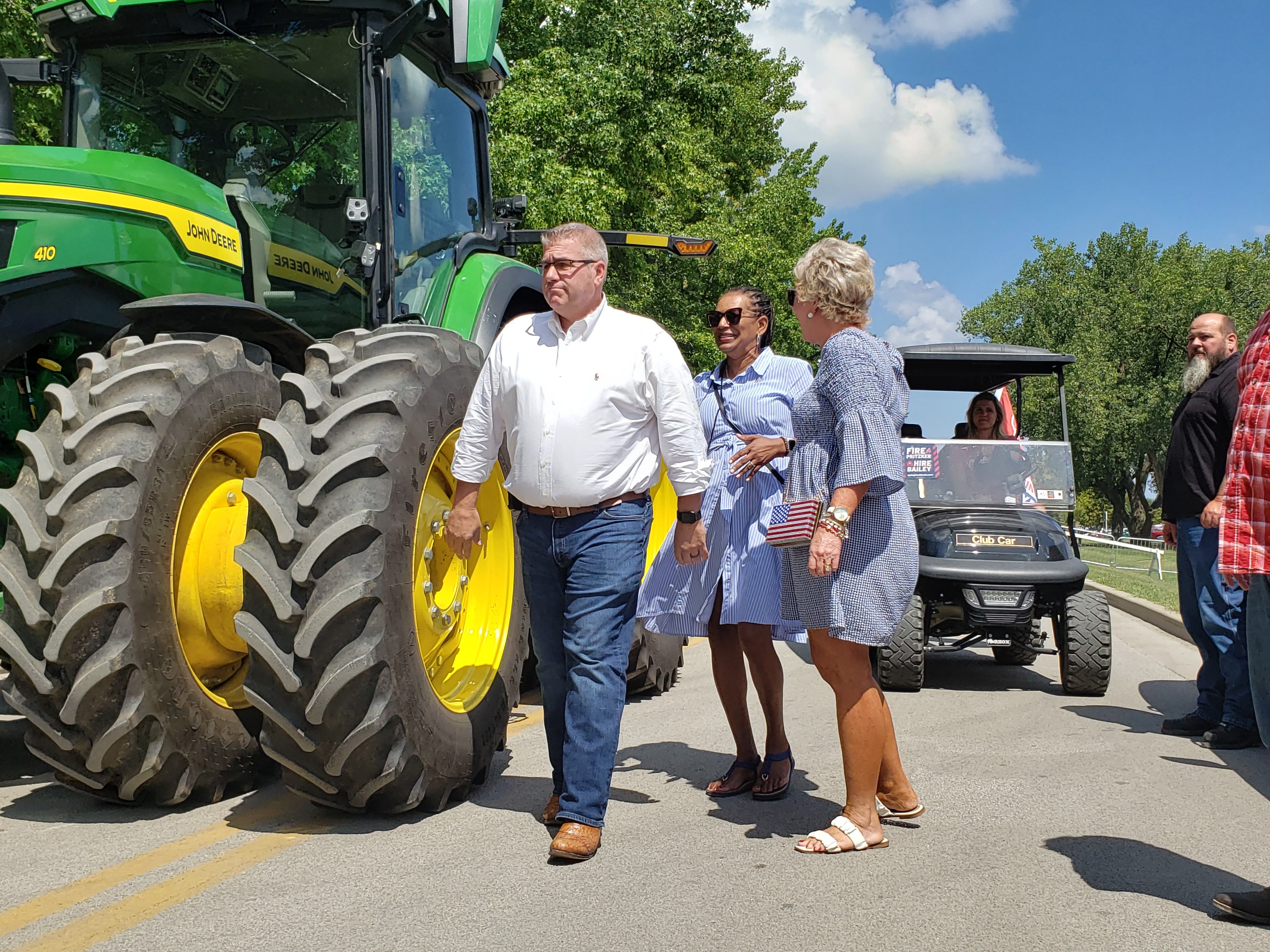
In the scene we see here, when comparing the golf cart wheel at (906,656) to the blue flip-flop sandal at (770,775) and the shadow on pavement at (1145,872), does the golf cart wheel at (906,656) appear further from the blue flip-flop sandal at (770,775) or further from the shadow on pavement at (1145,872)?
the shadow on pavement at (1145,872)

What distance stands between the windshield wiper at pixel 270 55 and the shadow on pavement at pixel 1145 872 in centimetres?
417

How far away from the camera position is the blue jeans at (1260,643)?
3.28 metres

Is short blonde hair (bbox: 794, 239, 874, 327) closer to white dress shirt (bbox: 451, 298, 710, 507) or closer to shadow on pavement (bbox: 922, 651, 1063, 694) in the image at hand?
white dress shirt (bbox: 451, 298, 710, 507)

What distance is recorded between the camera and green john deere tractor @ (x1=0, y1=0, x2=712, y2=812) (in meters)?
3.63

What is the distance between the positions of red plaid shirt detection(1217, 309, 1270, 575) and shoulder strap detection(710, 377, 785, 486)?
164 cm

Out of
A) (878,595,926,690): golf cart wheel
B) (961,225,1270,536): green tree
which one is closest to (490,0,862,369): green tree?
(878,595,926,690): golf cart wheel

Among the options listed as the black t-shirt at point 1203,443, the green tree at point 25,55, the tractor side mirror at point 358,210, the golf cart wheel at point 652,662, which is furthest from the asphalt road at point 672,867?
the green tree at point 25,55

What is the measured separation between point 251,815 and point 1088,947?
2725 millimetres

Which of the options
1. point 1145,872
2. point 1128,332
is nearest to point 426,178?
point 1145,872

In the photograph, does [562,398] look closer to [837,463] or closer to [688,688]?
[837,463]

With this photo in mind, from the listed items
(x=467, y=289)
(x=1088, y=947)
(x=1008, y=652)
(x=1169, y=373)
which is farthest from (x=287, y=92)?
(x=1169, y=373)

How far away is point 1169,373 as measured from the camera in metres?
45.4

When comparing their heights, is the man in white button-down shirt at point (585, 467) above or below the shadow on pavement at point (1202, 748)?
above

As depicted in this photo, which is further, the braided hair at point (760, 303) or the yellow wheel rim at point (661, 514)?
the yellow wheel rim at point (661, 514)
